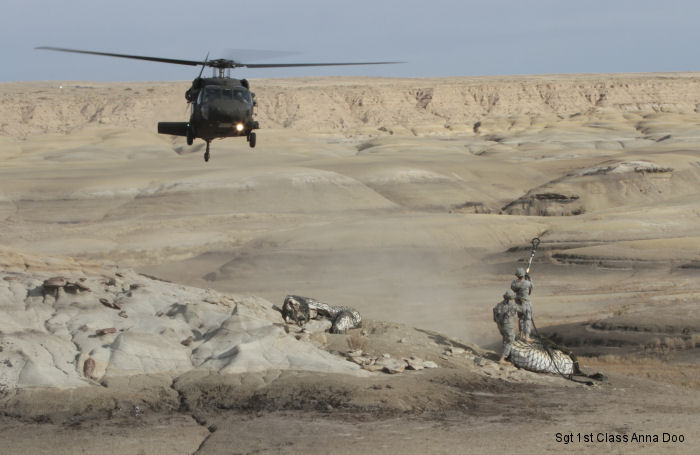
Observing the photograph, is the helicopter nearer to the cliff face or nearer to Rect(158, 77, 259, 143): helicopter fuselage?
Rect(158, 77, 259, 143): helicopter fuselage

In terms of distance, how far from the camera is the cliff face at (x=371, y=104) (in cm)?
14650

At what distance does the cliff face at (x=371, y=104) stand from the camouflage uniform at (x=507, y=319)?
391 feet

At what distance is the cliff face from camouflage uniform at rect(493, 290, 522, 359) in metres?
119

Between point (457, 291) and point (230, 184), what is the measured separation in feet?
97.1

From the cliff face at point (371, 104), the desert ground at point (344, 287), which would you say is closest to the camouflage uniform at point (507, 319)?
the desert ground at point (344, 287)

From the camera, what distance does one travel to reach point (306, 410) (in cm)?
1628

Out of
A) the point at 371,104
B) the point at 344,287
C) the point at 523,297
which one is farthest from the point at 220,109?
the point at 371,104

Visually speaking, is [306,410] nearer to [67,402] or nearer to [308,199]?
[67,402]

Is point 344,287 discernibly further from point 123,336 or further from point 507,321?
point 123,336

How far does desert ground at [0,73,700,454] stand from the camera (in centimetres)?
1577

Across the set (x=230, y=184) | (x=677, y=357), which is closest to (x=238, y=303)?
(x=677, y=357)

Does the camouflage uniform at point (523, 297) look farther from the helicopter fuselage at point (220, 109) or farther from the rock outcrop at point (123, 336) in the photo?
the helicopter fuselage at point (220, 109)

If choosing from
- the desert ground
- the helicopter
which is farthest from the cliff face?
the helicopter

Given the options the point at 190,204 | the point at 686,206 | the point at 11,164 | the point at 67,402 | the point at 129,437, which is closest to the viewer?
the point at 129,437
